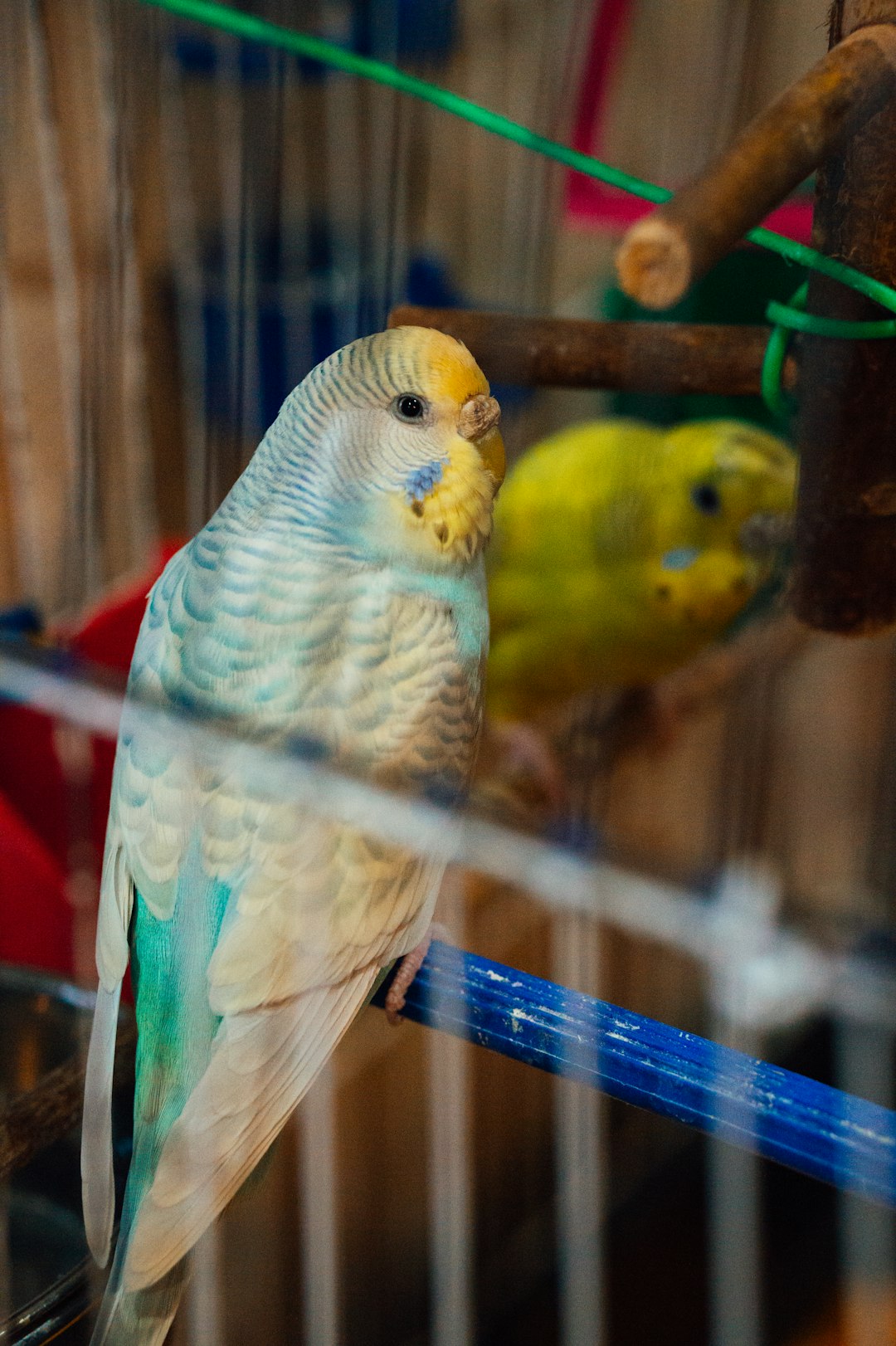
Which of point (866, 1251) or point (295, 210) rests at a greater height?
point (295, 210)

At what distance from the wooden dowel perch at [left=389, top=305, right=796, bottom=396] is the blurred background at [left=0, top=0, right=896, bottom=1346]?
65 millimetres

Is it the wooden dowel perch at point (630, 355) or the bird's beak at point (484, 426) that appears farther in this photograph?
the wooden dowel perch at point (630, 355)

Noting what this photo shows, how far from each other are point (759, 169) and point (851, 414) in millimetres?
198

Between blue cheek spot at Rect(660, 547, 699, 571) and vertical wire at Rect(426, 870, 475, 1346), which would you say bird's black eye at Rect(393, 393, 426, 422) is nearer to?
vertical wire at Rect(426, 870, 475, 1346)

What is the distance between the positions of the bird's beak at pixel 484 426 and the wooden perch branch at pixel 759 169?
0.24ft

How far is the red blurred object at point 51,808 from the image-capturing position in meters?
0.80

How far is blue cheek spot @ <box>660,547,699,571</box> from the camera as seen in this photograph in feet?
3.69

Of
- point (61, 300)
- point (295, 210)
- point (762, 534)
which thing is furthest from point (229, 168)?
point (762, 534)

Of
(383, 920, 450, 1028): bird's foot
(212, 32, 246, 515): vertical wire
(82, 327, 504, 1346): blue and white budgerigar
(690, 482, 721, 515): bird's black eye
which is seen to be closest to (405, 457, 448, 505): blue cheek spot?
(82, 327, 504, 1346): blue and white budgerigar

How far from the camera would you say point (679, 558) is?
3.71ft

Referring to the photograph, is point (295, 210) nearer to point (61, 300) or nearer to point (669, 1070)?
point (61, 300)

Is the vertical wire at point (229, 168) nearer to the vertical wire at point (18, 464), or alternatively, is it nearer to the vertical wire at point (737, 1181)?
the vertical wire at point (18, 464)

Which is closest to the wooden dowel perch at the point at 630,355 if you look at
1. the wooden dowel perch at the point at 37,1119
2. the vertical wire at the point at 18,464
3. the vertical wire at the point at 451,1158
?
the vertical wire at the point at 451,1158

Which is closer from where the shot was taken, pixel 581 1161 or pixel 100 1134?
pixel 100 1134
